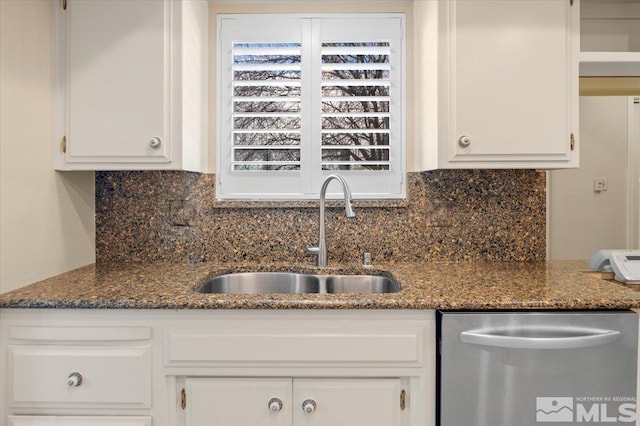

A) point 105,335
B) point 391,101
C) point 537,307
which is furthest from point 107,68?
point 537,307

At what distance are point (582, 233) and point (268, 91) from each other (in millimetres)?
1541

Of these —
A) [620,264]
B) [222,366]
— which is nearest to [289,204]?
[222,366]

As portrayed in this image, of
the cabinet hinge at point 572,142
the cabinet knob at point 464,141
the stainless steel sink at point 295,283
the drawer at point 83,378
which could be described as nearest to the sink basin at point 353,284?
the stainless steel sink at point 295,283

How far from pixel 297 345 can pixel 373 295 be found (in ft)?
0.92

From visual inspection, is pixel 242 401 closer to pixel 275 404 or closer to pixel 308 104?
pixel 275 404

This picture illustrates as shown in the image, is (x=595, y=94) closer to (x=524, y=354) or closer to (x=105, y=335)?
(x=524, y=354)

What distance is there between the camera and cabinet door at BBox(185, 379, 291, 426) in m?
1.29

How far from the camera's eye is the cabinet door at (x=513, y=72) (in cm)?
161

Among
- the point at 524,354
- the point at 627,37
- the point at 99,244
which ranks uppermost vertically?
the point at 627,37

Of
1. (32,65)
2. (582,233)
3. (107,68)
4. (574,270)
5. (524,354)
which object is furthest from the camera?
(582,233)

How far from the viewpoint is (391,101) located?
196cm

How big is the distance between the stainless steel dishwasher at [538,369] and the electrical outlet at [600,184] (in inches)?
29.6

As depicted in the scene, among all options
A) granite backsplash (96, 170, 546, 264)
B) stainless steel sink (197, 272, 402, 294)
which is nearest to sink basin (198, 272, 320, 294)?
stainless steel sink (197, 272, 402, 294)

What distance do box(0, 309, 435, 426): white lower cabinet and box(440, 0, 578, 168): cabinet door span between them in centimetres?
79
